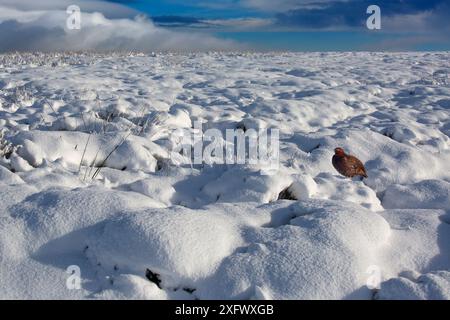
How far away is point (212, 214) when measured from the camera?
2.75m

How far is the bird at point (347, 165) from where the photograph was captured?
4348 millimetres

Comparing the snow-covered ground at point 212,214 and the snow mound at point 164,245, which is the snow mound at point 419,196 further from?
the snow mound at point 164,245

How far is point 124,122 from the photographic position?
18.3 ft

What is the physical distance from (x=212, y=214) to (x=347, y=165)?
7.04ft

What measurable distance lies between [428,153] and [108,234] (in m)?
4.05

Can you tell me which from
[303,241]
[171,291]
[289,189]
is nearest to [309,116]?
[289,189]

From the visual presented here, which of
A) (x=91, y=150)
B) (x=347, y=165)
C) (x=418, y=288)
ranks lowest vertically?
(x=418, y=288)

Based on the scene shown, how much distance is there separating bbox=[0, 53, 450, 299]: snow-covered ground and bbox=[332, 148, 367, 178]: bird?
13 centimetres

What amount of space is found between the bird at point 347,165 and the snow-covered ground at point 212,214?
0.42 ft

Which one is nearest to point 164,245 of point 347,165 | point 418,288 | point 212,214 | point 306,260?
point 212,214

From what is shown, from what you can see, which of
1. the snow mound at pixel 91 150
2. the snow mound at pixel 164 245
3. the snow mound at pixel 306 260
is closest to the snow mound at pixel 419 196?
the snow mound at pixel 306 260

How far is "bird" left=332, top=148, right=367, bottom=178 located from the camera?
435cm

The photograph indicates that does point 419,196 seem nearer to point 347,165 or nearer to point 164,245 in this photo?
point 347,165

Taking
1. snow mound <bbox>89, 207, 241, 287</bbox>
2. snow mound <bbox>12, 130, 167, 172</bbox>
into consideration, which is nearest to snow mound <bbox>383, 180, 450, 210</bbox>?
snow mound <bbox>89, 207, 241, 287</bbox>
